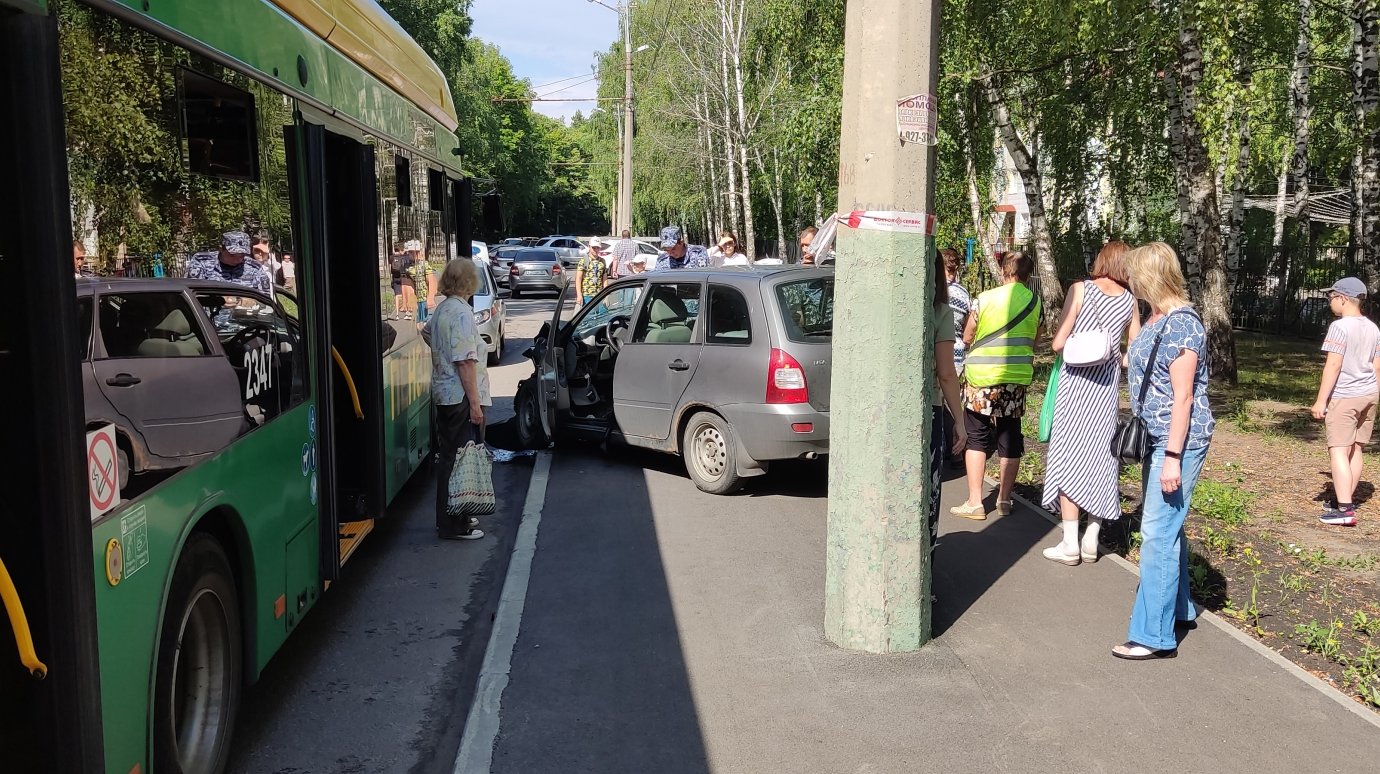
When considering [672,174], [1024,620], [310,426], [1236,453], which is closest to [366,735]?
[310,426]

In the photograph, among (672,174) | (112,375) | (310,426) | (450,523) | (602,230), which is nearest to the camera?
(112,375)

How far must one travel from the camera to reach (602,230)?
102625mm

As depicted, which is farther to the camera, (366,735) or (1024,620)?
(1024,620)

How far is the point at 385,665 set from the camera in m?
5.23

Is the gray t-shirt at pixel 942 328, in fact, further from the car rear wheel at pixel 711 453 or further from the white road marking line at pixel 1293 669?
the car rear wheel at pixel 711 453

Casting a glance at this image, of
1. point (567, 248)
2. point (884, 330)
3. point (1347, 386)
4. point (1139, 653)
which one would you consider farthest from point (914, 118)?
point (567, 248)

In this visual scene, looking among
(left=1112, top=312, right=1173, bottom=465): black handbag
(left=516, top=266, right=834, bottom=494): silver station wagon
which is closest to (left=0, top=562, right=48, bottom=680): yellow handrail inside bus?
(left=1112, top=312, right=1173, bottom=465): black handbag

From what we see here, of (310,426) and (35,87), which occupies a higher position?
(35,87)

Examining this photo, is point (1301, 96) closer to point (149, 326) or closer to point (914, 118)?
point (914, 118)

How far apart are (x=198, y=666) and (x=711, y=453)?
5162 millimetres

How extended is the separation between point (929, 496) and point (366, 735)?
2.58m

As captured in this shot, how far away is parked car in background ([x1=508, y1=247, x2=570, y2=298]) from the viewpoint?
36594 millimetres

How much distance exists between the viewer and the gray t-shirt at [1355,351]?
25.1ft

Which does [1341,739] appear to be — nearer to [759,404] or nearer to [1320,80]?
[759,404]
